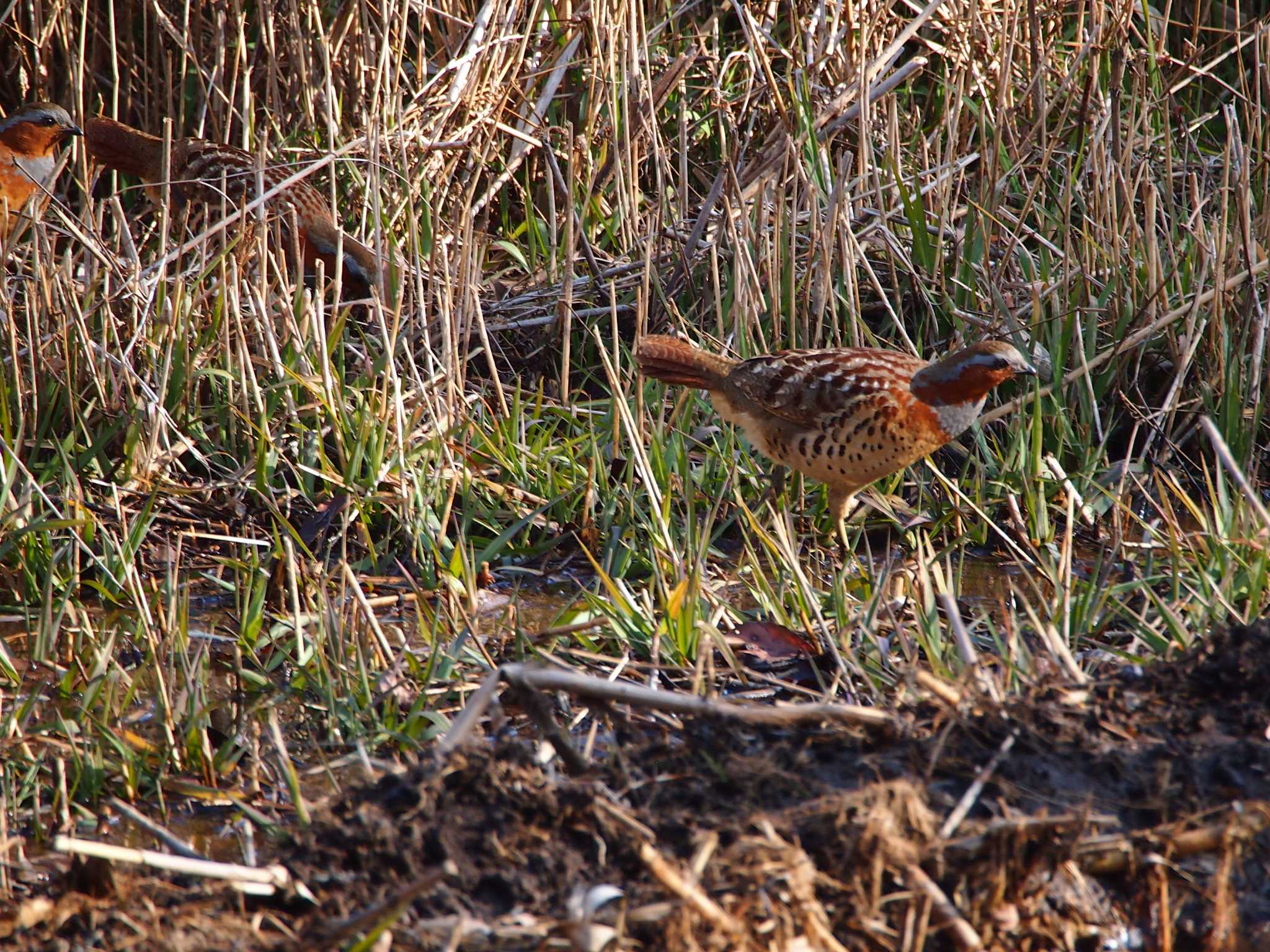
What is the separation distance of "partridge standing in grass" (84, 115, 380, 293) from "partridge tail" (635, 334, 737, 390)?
4.37ft

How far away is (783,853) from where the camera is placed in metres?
2.15

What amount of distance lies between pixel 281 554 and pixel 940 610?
182 centimetres

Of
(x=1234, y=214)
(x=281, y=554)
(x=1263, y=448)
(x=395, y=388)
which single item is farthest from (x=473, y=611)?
(x=1234, y=214)

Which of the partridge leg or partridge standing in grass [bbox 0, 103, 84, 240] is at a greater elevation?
partridge standing in grass [bbox 0, 103, 84, 240]

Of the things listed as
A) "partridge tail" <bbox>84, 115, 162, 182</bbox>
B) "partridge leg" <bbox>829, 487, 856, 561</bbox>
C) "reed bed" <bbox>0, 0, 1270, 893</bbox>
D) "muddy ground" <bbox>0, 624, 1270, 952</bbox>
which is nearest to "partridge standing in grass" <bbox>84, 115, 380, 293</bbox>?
"partridge tail" <bbox>84, 115, 162, 182</bbox>

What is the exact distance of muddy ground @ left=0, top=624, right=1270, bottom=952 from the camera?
84.4 inches

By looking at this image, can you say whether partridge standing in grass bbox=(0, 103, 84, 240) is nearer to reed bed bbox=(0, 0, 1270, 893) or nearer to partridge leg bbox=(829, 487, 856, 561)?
reed bed bbox=(0, 0, 1270, 893)

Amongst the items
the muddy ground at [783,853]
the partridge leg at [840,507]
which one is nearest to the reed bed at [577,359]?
the partridge leg at [840,507]

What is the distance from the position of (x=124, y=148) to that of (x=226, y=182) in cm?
92

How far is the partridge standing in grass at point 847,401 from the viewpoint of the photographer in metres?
4.24

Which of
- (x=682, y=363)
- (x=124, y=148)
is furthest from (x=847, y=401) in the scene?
(x=124, y=148)

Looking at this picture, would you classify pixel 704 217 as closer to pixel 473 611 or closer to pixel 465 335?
pixel 465 335

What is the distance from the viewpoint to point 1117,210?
202 inches

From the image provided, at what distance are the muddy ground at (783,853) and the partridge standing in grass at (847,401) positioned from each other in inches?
67.9
